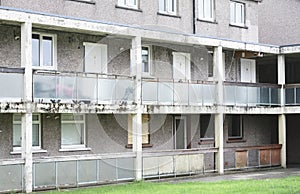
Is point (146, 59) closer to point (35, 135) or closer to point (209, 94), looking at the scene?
point (209, 94)

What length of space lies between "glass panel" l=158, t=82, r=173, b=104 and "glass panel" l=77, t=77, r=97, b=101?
341cm

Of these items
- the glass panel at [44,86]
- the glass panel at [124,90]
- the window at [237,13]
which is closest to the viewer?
the glass panel at [44,86]

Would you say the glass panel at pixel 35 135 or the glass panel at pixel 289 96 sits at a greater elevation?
the glass panel at pixel 289 96

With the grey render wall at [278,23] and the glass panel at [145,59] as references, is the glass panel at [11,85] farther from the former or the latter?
the grey render wall at [278,23]

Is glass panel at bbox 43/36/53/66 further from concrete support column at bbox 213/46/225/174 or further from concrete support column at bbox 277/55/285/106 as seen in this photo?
concrete support column at bbox 277/55/285/106

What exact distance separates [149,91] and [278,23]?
49.7 feet

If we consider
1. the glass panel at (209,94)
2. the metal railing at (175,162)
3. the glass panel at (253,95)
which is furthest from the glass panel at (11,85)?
the glass panel at (253,95)

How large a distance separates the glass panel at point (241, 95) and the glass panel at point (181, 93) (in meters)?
3.41

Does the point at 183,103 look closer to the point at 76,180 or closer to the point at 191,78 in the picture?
the point at 191,78

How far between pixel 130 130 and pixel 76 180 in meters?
4.42

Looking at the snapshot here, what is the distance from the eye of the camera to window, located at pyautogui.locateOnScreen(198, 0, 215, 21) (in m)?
30.5

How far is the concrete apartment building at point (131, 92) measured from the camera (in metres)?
21.0

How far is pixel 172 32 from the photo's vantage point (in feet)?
84.8

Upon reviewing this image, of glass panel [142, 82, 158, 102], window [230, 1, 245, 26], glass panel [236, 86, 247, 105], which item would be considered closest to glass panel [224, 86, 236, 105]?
glass panel [236, 86, 247, 105]
